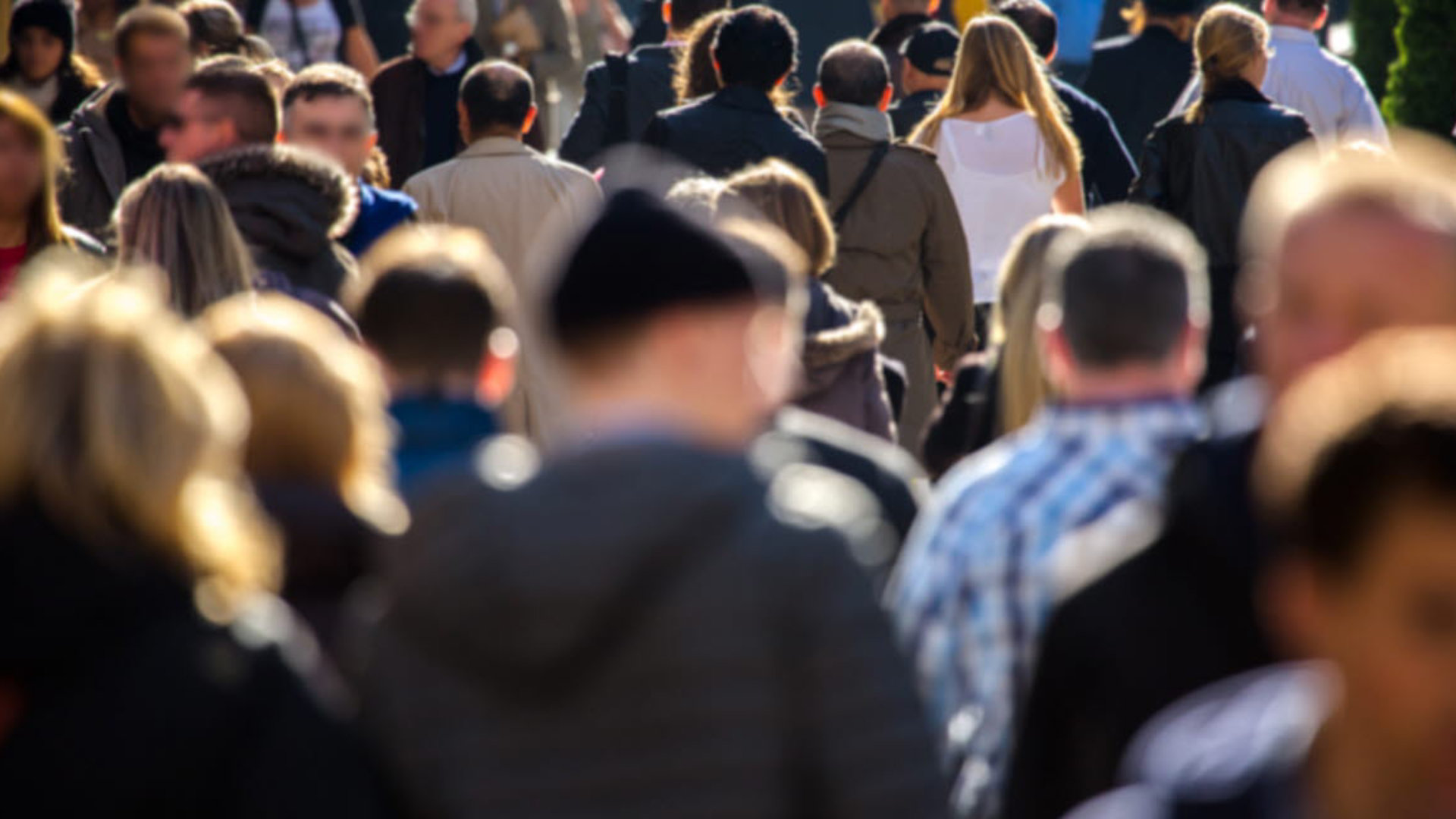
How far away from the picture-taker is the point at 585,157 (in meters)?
10.4

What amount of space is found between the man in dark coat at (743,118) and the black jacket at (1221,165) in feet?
5.10

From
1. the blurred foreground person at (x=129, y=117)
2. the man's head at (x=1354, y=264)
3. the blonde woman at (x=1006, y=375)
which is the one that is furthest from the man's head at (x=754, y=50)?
the man's head at (x=1354, y=264)

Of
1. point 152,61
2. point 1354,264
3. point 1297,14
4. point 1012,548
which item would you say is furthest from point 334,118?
point 1354,264

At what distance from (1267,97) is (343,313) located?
554 centimetres

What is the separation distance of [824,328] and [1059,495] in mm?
2340

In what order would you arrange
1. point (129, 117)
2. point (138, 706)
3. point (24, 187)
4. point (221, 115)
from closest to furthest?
point (138, 706)
point (24, 187)
point (221, 115)
point (129, 117)

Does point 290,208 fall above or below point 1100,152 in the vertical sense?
above

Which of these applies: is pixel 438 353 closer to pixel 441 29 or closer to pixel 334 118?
pixel 334 118

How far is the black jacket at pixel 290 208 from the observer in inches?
256

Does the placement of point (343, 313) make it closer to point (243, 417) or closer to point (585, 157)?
point (243, 417)

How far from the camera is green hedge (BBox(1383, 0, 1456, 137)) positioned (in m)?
15.9

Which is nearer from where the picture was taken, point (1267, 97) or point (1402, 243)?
point (1402, 243)

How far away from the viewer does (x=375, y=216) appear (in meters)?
7.38

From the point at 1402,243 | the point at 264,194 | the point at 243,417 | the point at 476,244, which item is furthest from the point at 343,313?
the point at 1402,243
